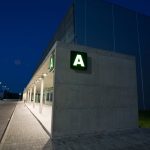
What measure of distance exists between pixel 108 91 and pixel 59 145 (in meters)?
4.02

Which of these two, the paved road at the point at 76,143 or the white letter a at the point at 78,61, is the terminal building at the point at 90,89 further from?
the paved road at the point at 76,143

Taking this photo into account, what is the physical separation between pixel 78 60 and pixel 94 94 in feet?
6.39

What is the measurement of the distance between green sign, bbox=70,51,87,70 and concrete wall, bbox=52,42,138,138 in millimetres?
218

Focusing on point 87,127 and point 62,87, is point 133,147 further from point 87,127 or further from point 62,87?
point 62,87

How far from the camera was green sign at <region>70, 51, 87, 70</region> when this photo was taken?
782 cm

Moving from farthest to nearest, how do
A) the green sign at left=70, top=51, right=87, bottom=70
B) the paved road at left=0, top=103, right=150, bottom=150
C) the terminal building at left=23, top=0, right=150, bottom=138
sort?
the green sign at left=70, top=51, right=87, bottom=70 < the terminal building at left=23, top=0, right=150, bottom=138 < the paved road at left=0, top=103, right=150, bottom=150

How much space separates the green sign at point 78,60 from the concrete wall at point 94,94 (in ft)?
0.72

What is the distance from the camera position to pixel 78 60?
7.97 meters

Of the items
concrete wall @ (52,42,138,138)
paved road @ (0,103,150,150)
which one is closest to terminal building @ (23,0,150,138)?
concrete wall @ (52,42,138,138)

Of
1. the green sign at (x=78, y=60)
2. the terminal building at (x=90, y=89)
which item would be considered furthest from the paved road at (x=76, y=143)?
the green sign at (x=78, y=60)

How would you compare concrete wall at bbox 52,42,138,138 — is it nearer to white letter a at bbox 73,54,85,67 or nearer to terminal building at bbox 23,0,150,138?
terminal building at bbox 23,0,150,138

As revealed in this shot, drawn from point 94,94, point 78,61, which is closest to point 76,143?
point 94,94

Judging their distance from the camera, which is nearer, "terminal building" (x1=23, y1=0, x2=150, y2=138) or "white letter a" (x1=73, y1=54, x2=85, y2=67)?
"terminal building" (x1=23, y1=0, x2=150, y2=138)

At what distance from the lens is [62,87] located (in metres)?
7.43
